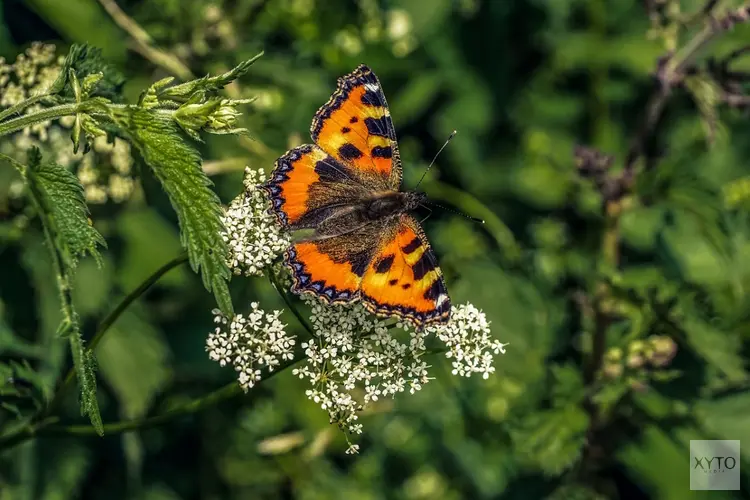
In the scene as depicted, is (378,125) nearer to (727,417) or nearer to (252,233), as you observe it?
(252,233)

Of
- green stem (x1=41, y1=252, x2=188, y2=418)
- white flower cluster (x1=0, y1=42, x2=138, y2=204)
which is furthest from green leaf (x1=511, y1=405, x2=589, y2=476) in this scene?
white flower cluster (x1=0, y1=42, x2=138, y2=204)

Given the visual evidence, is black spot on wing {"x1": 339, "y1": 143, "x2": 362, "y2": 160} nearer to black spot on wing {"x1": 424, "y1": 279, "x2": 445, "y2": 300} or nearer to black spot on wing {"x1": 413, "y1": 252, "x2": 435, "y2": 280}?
black spot on wing {"x1": 413, "y1": 252, "x2": 435, "y2": 280}

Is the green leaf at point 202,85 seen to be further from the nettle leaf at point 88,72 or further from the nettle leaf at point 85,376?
the nettle leaf at point 85,376

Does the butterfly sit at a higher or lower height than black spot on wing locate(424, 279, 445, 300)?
higher

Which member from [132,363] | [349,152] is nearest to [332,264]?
[349,152]

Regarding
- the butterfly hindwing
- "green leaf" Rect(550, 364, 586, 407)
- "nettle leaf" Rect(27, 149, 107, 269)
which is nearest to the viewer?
"nettle leaf" Rect(27, 149, 107, 269)

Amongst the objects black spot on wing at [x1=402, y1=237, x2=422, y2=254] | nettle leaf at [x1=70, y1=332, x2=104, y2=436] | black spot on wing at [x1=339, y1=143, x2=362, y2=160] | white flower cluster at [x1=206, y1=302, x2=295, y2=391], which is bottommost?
nettle leaf at [x1=70, y1=332, x2=104, y2=436]
